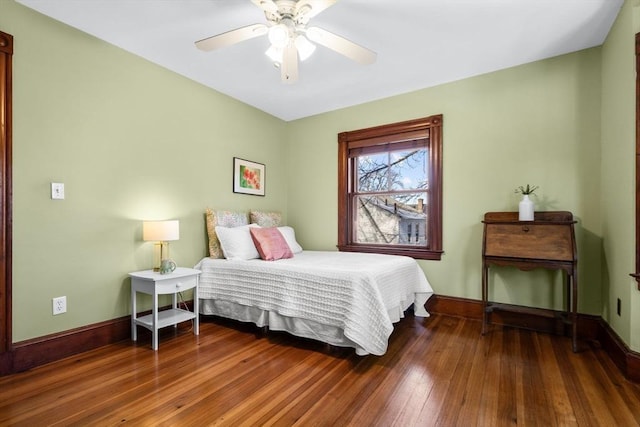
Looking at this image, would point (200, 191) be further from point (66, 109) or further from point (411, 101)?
point (411, 101)

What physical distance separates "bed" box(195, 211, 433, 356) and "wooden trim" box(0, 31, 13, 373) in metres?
1.36

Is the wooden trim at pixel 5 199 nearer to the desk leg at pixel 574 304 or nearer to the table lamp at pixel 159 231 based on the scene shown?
the table lamp at pixel 159 231

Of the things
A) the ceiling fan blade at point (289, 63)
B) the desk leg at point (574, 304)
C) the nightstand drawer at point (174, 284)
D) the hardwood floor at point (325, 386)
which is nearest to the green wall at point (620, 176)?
the desk leg at point (574, 304)

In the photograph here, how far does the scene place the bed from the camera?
225 cm

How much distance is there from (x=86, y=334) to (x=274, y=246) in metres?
1.67

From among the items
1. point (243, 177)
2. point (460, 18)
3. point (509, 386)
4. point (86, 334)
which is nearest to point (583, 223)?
point (509, 386)

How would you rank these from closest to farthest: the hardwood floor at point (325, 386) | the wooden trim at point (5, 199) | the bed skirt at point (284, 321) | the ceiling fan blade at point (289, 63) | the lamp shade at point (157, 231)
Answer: the hardwood floor at point (325, 386) → the wooden trim at point (5, 199) → the ceiling fan blade at point (289, 63) → the bed skirt at point (284, 321) → the lamp shade at point (157, 231)

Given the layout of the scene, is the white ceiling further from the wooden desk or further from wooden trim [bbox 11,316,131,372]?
wooden trim [bbox 11,316,131,372]

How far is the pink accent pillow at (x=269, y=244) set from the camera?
10.2 ft

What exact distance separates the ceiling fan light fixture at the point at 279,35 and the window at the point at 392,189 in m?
2.01

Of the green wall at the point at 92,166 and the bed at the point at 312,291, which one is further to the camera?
the bed at the point at 312,291

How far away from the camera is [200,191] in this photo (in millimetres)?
3367

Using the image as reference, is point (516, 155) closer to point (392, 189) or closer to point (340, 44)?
point (392, 189)

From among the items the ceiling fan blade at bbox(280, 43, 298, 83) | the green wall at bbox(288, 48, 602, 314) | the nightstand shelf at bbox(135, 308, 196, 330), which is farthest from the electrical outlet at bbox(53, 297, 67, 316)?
the green wall at bbox(288, 48, 602, 314)
